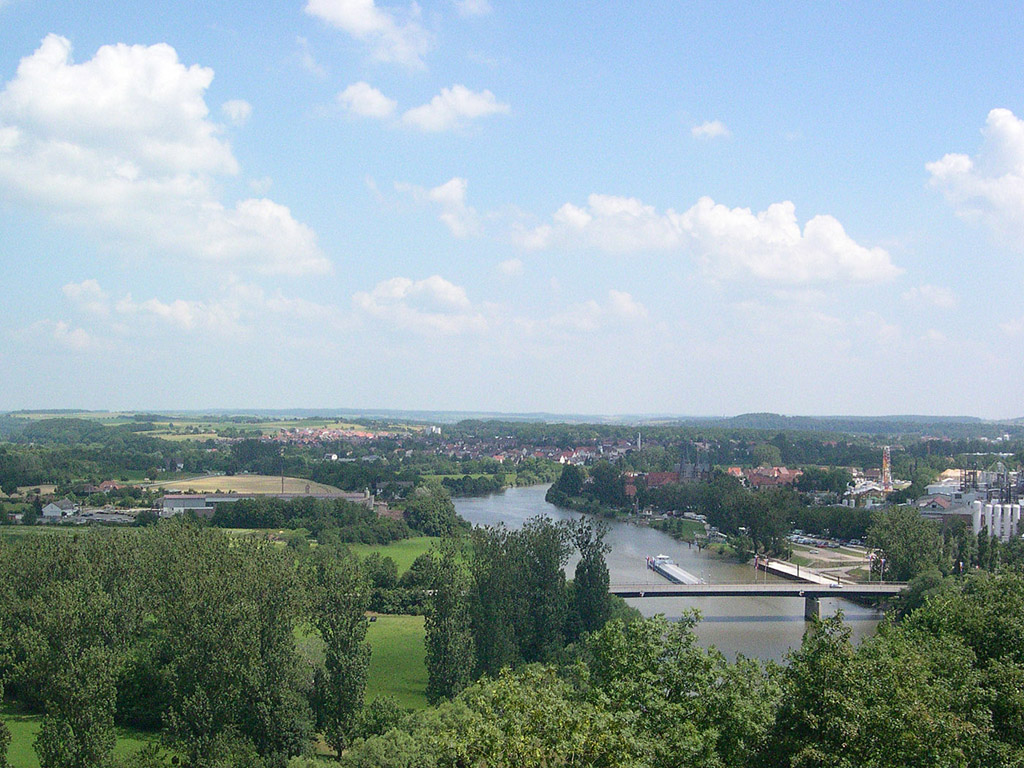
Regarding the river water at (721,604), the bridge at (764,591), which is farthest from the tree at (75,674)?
the bridge at (764,591)

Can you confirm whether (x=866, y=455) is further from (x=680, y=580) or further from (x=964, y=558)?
(x=680, y=580)

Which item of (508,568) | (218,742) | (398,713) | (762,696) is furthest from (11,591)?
(762,696)

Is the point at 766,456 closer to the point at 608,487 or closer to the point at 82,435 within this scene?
the point at 608,487

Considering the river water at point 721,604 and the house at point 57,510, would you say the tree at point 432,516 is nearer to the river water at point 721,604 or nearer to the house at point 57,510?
the river water at point 721,604

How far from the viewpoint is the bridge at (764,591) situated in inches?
1320

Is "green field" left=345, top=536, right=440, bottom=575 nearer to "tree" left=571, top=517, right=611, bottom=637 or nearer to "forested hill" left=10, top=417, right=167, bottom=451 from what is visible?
A: "tree" left=571, top=517, right=611, bottom=637

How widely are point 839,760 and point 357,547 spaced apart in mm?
→ 41064

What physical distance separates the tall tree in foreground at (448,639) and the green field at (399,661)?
1.16m

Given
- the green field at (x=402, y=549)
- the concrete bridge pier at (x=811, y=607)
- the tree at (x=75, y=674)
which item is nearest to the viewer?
the tree at (x=75, y=674)

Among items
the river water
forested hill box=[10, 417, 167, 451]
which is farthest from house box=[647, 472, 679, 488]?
forested hill box=[10, 417, 167, 451]

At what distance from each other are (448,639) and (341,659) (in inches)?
133

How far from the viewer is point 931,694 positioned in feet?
35.3

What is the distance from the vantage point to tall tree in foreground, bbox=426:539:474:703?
21.9m

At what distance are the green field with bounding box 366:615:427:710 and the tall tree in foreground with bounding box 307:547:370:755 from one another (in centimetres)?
219
